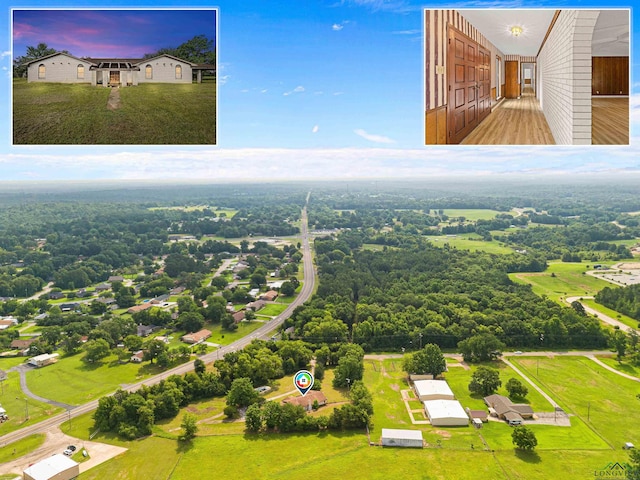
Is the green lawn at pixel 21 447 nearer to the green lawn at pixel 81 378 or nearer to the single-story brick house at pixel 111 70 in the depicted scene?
the green lawn at pixel 81 378

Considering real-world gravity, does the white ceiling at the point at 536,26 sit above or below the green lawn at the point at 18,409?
above

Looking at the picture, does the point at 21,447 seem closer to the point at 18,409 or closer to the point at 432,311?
the point at 18,409

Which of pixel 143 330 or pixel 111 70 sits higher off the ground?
pixel 111 70

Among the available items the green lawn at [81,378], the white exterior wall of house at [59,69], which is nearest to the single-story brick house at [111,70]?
the white exterior wall of house at [59,69]

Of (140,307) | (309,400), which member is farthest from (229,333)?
(309,400)

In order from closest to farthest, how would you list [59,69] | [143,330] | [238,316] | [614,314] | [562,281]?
1. [59,69]
2. [143,330]
3. [614,314]
4. [238,316]
5. [562,281]

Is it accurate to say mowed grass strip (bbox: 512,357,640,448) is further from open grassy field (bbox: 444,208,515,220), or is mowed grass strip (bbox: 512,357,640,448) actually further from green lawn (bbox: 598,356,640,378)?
open grassy field (bbox: 444,208,515,220)

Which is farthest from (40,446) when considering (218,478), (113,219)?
(113,219)
